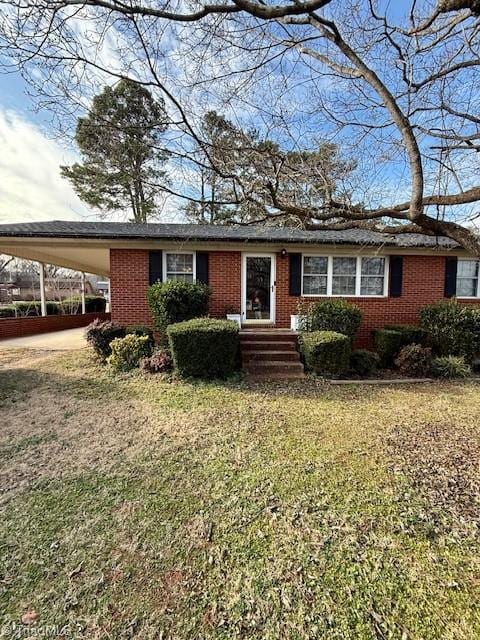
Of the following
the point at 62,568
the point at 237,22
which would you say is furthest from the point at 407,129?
the point at 62,568

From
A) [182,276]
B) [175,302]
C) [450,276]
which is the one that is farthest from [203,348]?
[450,276]

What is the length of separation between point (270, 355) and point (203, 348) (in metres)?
1.73

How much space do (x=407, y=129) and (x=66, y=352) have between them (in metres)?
9.19

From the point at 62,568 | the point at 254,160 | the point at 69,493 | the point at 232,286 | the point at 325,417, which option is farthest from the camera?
the point at 232,286

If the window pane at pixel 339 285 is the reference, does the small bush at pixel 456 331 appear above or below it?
below

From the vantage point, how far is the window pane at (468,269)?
30.3 ft

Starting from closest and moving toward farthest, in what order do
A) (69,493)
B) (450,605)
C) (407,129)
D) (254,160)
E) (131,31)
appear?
1. (450,605)
2. (69,493)
3. (407,129)
4. (131,31)
5. (254,160)

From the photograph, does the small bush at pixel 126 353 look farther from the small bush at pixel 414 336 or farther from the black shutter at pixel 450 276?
the black shutter at pixel 450 276

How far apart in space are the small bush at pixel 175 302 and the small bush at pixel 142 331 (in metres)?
0.32

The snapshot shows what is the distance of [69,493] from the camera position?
2.89m

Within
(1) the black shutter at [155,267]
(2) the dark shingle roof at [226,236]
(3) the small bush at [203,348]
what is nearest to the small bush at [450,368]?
(2) the dark shingle roof at [226,236]

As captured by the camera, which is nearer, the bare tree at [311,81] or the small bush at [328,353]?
the bare tree at [311,81]

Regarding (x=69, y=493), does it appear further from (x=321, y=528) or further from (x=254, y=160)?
(x=254, y=160)

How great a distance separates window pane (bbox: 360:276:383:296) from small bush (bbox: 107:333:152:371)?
627 cm
